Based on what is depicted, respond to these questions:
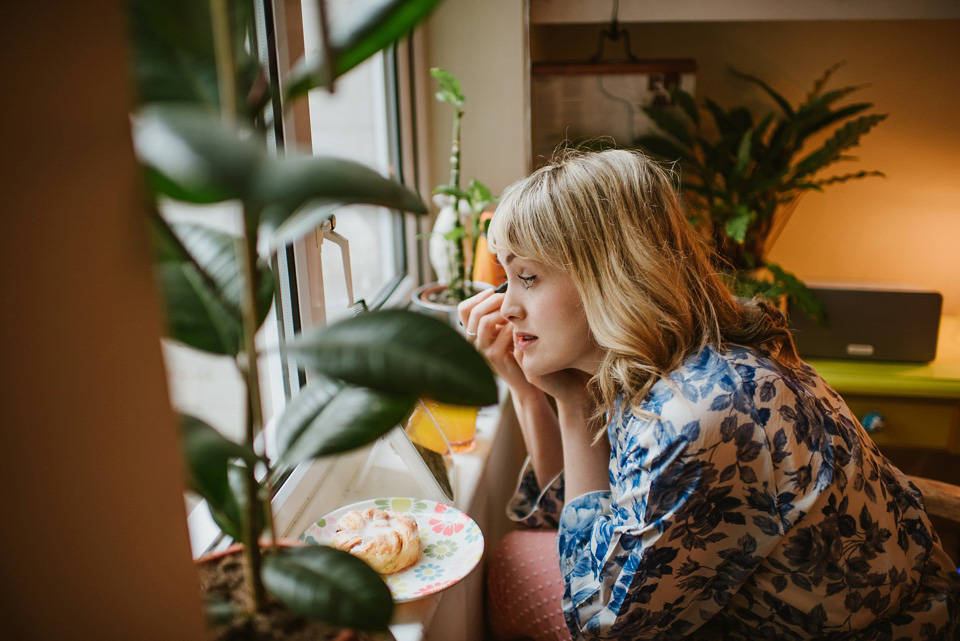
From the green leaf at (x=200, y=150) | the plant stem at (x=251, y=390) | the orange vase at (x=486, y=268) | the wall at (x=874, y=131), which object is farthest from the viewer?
the wall at (x=874, y=131)

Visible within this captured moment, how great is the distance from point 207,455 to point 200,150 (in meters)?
0.22

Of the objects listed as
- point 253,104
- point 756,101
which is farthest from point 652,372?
point 756,101

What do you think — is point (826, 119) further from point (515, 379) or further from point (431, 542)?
point (431, 542)

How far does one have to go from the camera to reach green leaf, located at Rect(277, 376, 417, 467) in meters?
0.40

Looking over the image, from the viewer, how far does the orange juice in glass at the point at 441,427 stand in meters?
1.14

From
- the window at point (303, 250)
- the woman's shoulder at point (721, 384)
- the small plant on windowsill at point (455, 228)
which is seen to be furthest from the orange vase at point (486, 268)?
Result: the woman's shoulder at point (721, 384)

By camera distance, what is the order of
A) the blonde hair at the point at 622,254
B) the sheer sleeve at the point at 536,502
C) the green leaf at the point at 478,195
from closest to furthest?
the blonde hair at the point at 622,254, the sheer sleeve at the point at 536,502, the green leaf at the point at 478,195

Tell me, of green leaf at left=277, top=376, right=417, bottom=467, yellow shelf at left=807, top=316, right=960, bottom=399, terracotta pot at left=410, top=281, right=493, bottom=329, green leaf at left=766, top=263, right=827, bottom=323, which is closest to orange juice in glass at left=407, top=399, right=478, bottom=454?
A: terracotta pot at left=410, top=281, right=493, bottom=329

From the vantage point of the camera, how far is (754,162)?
188cm

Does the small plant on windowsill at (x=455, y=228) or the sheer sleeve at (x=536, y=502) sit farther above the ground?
the small plant on windowsill at (x=455, y=228)

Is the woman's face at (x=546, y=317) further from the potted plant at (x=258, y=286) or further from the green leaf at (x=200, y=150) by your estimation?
the green leaf at (x=200, y=150)

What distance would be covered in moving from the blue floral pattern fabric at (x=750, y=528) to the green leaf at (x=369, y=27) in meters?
0.66

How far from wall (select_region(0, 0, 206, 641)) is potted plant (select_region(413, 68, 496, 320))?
1.03 m

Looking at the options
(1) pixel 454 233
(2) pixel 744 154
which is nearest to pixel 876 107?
(2) pixel 744 154
